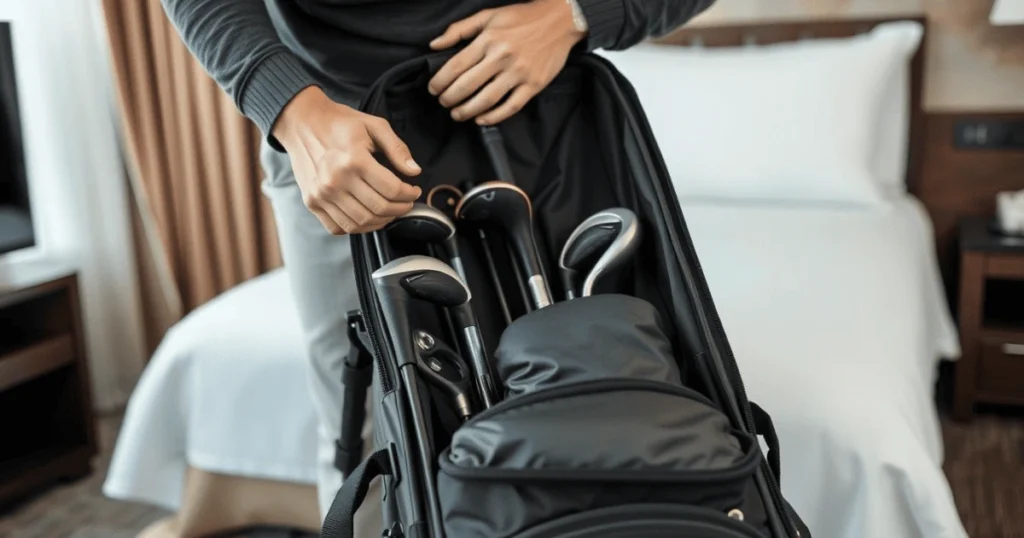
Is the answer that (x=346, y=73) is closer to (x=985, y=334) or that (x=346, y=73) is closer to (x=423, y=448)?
(x=423, y=448)

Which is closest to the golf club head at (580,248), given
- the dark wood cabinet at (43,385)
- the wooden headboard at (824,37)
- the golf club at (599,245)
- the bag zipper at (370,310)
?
the golf club at (599,245)

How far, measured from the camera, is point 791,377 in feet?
4.13

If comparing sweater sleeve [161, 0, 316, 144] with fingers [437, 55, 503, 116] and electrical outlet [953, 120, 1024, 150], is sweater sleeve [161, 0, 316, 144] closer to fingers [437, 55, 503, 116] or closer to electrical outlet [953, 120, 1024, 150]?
fingers [437, 55, 503, 116]

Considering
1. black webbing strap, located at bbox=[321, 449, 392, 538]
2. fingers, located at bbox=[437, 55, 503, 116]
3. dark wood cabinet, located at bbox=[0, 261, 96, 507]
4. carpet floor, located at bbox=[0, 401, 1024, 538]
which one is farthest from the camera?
dark wood cabinet, located at bbox=[0, 261, 96, 507]

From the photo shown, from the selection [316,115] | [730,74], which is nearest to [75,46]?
[730,74]

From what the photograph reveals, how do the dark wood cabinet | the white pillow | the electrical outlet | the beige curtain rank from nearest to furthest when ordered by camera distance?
the dark wood cabinet → the white pillow → the electrical outlet → the beige curtain

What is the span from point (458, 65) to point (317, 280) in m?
0.35

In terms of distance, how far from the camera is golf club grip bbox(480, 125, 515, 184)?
1008mm

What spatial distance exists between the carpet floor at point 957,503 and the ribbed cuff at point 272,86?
1.05 metres

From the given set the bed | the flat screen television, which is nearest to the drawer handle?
the bed

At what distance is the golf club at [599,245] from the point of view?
0.93m

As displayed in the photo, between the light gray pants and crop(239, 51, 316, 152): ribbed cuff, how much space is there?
0.13 metres

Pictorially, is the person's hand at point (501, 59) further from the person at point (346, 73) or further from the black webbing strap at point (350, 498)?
the black webbing strap at point (350, 498)

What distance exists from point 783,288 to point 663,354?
0.83 metres
